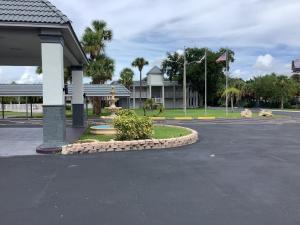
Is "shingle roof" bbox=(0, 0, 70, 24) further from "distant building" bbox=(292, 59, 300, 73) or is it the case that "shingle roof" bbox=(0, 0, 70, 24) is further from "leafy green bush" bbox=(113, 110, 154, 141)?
"distant building" bbox=(292, 59, 300, 73)

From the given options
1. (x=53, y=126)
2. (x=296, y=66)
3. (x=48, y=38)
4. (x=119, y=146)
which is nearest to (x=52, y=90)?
(x=53, y=126)

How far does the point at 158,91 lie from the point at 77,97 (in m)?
48.9

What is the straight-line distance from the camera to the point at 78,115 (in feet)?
67.3

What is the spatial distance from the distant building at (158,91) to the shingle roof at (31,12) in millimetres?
52658

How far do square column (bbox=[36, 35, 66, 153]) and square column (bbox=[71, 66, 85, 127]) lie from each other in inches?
339

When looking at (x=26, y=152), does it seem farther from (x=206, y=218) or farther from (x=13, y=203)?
(x=206, y=218)

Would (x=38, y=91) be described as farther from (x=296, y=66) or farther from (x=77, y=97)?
(x=296, y=66)

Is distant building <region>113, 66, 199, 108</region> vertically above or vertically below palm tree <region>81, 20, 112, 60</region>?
below

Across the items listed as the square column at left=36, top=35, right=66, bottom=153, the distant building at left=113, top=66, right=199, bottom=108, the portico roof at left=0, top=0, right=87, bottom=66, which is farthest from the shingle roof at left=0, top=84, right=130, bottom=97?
the distant building at left=113, top=66, right=199, bottom=108

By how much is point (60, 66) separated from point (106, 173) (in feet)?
15.9

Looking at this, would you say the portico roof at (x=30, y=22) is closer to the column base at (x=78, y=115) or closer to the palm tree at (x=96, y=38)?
the column base at (x=78, y=115)

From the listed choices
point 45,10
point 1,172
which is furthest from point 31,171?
point 45,10

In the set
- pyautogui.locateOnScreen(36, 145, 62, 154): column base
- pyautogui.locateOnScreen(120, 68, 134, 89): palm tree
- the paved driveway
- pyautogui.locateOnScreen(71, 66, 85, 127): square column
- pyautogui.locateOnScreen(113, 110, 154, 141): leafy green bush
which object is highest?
pyautogui.locateOnScreen(120, 68, 134, 89): palm tree

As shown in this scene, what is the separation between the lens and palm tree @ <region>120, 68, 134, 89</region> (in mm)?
60969
